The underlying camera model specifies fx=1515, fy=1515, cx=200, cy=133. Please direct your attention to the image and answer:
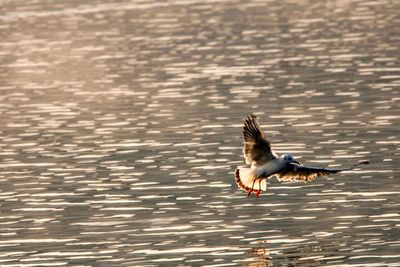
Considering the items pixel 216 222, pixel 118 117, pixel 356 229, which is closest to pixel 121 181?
pixel 216 222

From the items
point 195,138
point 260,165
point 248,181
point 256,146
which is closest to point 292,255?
point 248,181

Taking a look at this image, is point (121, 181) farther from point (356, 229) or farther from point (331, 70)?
point (331, 70)

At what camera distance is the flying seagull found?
30375 millimetres

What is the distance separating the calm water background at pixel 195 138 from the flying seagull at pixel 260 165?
1206mm

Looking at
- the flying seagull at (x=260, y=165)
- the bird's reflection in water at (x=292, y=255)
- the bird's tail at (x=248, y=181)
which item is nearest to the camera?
the bird's reflection in water at (x=292, y=255)

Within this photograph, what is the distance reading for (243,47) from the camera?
71562 millimetres

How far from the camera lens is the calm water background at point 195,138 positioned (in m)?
30.8

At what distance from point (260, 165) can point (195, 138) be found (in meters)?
14.5

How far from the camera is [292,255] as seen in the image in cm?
2917

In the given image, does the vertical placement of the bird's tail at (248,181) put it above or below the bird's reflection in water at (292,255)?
above

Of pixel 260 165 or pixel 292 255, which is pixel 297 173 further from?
pixel 292 255

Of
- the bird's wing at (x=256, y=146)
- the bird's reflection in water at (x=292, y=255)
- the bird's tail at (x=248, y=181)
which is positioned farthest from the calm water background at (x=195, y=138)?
the bird's wing at (x=256, y=146)

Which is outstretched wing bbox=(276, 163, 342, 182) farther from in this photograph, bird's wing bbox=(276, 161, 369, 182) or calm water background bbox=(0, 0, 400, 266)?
calm water background bbox=(0, 0, 400, 266)

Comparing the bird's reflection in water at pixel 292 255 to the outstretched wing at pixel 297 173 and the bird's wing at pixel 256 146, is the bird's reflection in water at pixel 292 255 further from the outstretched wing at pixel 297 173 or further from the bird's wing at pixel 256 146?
the bird's wing at pixel 256 146
